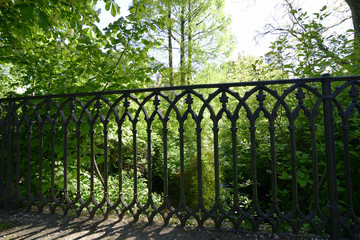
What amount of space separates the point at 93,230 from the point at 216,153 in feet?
4.26

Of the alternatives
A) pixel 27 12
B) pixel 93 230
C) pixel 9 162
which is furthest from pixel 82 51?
pixel 93 230

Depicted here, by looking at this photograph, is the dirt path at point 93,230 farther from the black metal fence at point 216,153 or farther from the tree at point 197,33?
the tree at point 197,33

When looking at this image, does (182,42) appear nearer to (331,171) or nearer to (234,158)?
(234,158)

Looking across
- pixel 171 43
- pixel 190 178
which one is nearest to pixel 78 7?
pixel 190 178

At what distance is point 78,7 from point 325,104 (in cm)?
350

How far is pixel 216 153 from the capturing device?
1856 mm

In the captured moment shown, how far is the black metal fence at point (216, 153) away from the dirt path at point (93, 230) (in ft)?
0.29

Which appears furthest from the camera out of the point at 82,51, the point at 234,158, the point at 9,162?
the point at 82,51

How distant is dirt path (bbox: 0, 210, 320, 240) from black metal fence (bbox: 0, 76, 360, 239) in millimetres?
88

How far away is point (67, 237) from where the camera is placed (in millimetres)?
1838

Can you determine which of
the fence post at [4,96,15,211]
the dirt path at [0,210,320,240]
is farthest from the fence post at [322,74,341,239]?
the fence post at [4,96,15,211]

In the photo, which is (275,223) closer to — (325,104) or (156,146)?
(325,104)

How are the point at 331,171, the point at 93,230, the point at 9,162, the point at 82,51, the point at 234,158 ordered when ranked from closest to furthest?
the point at 331,171 < the point at 234,158 < the point at 93,230 < the point at 9,162 < the point at 82,51

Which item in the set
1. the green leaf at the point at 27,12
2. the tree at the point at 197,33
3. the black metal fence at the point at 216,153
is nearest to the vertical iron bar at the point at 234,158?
the black metal fence at the point at 216,153
